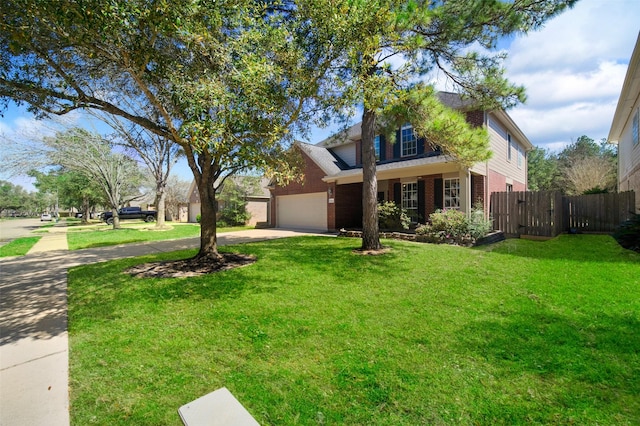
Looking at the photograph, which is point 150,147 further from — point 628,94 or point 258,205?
point 628,94

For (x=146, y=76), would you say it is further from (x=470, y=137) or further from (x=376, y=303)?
(x=470, y=137)

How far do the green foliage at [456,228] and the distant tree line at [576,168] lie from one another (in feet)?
69.0

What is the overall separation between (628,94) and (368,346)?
1554 cm

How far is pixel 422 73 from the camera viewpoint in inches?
355

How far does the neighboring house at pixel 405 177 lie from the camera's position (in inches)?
470

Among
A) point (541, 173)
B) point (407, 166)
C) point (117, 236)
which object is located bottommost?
point (117, 236)

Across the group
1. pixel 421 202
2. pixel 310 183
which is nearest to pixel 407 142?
pixel 421 202

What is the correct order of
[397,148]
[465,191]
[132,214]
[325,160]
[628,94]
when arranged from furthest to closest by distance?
[132,214]
[325,160]
[397,148]
[628,94]
[465,191]

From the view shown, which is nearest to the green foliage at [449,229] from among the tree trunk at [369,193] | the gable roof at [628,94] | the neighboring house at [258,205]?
the tree trunk at [369,193]

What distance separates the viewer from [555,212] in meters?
11.3

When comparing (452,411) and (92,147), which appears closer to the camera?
(452,411)

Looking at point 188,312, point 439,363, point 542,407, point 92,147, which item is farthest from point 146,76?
point 92,147

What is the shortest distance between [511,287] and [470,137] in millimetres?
4593

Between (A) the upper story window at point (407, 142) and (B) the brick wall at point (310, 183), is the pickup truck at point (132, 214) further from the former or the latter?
(A) the upper story window at point (407, 142)
